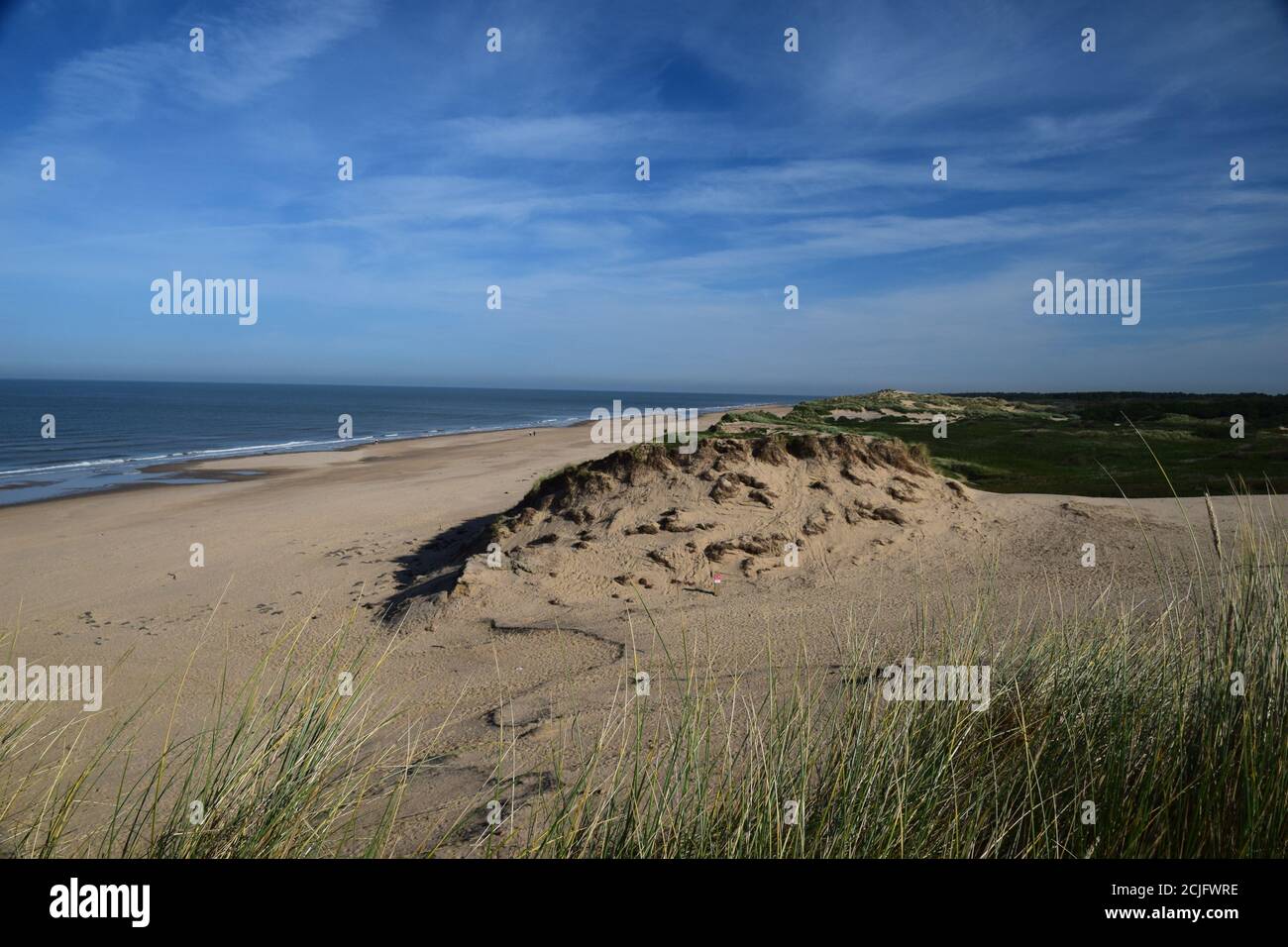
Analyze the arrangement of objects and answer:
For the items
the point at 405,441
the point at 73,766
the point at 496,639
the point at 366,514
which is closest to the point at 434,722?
the point at 496,639

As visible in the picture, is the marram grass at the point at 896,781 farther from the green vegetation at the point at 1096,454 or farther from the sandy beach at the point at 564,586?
the green vegetation at the point at 1096,454

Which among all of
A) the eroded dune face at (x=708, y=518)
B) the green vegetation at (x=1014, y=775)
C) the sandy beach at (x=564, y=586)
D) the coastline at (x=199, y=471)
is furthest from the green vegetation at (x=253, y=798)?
the coastline at (x=199, y=471)

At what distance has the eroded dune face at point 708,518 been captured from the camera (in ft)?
30.2

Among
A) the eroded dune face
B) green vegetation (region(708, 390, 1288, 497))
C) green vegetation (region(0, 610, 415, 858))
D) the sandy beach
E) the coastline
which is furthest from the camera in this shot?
the coastline

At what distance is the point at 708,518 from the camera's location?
10133 mm

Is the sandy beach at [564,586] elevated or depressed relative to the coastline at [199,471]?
depressed

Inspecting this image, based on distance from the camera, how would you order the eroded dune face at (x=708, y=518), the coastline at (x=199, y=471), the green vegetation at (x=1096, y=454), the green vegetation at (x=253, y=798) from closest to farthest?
the green vegetation at (x=253, y=798), the eroded dune face at (x=708, y=518), the green vegetation at (x=1096, y=454), the coastline at (x=199, y=471)

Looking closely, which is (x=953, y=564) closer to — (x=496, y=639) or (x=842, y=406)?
(x=496, y=639)

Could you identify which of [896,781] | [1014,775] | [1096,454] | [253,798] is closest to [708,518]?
[1014,775]

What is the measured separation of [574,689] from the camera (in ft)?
21.0

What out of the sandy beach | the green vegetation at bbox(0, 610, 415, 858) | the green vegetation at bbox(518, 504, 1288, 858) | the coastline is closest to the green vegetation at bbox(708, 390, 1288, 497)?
the sandy beach

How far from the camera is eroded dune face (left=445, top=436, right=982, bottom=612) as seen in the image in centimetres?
920

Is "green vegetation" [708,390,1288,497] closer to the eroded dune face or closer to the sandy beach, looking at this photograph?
the eroded dune face
